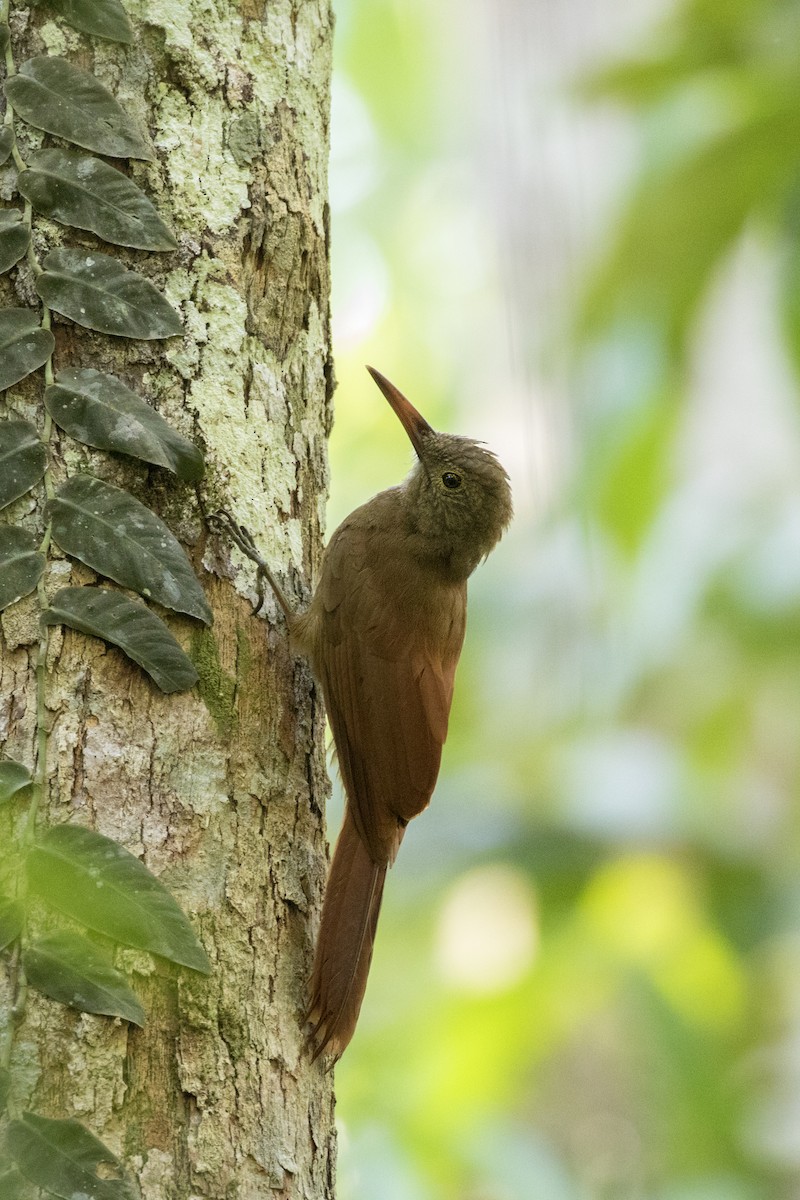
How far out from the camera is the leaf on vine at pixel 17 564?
1985mm

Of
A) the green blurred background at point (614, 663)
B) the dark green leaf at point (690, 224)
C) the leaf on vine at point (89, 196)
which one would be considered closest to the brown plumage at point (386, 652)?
the green blurred background at point (614, 663)

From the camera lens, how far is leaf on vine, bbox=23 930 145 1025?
1750mm

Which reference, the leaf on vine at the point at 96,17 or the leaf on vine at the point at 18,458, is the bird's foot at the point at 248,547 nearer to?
the leaf on vine at the point at 18,458

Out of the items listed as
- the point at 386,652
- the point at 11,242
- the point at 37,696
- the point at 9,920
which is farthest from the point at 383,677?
the point at 9,920

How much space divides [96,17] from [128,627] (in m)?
1.06

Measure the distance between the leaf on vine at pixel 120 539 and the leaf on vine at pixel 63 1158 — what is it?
78cm

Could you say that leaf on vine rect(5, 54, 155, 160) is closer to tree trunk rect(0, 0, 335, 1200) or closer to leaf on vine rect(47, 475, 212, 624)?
tree trunk rect(0, 0, 335, 1200)

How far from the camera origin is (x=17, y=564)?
200 centimetres

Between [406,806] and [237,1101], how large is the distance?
104cm

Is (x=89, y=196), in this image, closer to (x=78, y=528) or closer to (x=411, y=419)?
(x=78, y=528)

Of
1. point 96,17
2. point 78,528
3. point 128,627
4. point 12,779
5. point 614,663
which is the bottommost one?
point 12,779

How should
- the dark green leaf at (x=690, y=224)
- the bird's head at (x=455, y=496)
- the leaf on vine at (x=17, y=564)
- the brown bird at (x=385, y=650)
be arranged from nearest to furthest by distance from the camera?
1. the dark green leaf at (x=690, y=224)
2. the leaf on vine at (x=17, y=564)
3. the brown bird at (x=385, y=650)
4. the bird's head at (x=455, y=496)

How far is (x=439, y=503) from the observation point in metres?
3.64

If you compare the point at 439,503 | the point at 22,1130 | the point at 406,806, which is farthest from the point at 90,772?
the point at 439,503
